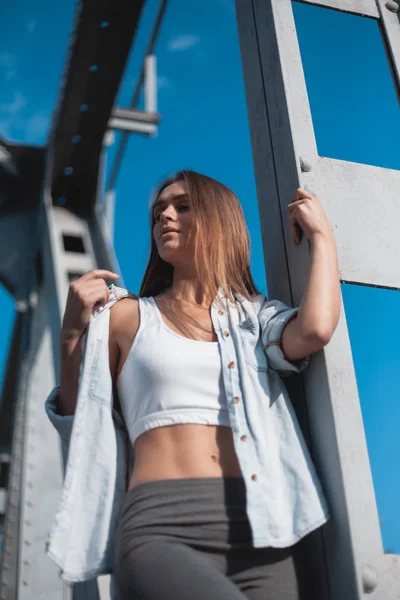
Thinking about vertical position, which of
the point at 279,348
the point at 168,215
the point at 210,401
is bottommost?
the point at 210,401

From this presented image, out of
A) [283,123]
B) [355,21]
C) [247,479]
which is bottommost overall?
[247,479]

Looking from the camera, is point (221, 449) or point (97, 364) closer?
point (221, 449)

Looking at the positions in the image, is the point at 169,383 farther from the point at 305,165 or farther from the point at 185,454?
the point at 305,165

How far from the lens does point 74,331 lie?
6.67 feet

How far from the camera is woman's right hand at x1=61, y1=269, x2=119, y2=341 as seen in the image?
2.02 meters

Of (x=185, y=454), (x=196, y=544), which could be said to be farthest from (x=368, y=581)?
(x=185, y=454)

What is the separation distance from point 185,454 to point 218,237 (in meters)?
0.75

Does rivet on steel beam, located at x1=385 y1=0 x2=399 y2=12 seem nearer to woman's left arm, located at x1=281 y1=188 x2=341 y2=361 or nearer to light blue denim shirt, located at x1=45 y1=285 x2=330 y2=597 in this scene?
woman's left arm, located at x1=281 y1=188 x2=341 y2=361

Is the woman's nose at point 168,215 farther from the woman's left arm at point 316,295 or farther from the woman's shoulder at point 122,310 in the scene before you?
the woman's left arm at point 316,295

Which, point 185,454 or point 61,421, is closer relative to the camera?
point 185,454

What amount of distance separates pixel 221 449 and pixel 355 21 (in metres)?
1.80

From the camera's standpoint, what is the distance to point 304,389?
203 cm

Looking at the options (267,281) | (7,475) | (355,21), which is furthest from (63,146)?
(267,281)

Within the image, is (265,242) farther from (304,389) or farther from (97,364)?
(97,364)
